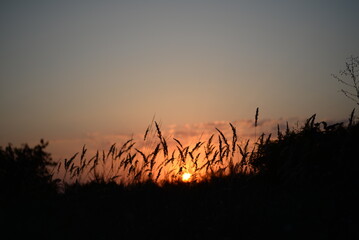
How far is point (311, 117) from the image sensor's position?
6453 mm

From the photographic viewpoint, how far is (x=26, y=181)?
24.2ft

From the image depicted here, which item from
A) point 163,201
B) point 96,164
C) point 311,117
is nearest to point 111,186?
point 96,164

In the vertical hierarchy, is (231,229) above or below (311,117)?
below

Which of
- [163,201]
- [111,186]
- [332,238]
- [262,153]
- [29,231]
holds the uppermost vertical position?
[262,153]

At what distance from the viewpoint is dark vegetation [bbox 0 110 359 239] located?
448cm

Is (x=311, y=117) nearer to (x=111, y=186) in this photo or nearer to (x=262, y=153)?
(x=262, y=153)

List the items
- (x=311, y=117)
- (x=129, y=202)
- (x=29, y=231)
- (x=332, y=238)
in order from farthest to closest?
(x=311, y=117), (x=129, y=202), (x=29, y=231), (x=332, y=238)

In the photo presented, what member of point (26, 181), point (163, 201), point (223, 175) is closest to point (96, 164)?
point (26, 181)

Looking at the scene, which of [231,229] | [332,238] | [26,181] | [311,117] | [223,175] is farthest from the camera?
[26,181]

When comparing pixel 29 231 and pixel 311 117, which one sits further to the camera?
pixel 311 117

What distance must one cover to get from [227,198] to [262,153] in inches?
85.3

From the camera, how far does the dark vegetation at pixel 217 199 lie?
4.48 m

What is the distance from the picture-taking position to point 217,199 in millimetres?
5457

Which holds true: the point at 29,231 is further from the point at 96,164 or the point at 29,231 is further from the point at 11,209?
the point at 96,164
